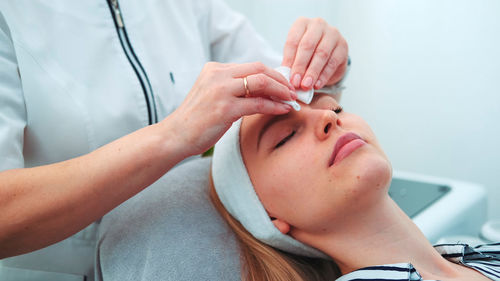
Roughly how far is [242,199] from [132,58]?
0.51 metres

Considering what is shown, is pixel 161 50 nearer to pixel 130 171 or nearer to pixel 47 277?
pixel 130 171

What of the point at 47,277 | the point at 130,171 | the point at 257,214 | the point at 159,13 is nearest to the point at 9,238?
the point at 130,171

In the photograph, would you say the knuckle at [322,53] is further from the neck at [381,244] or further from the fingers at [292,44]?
the neck at [381,244]

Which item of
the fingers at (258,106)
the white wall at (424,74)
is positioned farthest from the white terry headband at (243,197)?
the white wall at (424,74)

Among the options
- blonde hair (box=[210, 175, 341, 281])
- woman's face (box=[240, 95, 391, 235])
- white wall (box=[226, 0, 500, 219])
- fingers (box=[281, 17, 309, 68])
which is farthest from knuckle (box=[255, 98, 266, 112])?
white wall (box=[226, 0, 500, 219])

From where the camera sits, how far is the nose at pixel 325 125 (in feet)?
2.69

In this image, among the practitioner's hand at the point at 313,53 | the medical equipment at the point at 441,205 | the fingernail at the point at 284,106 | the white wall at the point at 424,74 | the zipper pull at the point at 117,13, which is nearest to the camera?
the fingernail at the point at 284,106

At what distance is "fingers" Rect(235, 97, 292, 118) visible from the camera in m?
0.75

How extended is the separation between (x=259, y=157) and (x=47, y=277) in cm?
70

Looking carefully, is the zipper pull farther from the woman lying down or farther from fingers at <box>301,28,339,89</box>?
fingers at <box>301,28,339,89</box>

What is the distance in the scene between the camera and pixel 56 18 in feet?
3.18

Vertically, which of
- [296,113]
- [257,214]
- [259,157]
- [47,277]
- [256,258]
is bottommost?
[47,277]

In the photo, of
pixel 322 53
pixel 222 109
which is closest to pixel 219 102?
pixel 222 109

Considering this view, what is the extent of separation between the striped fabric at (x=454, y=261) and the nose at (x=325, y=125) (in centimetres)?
30
